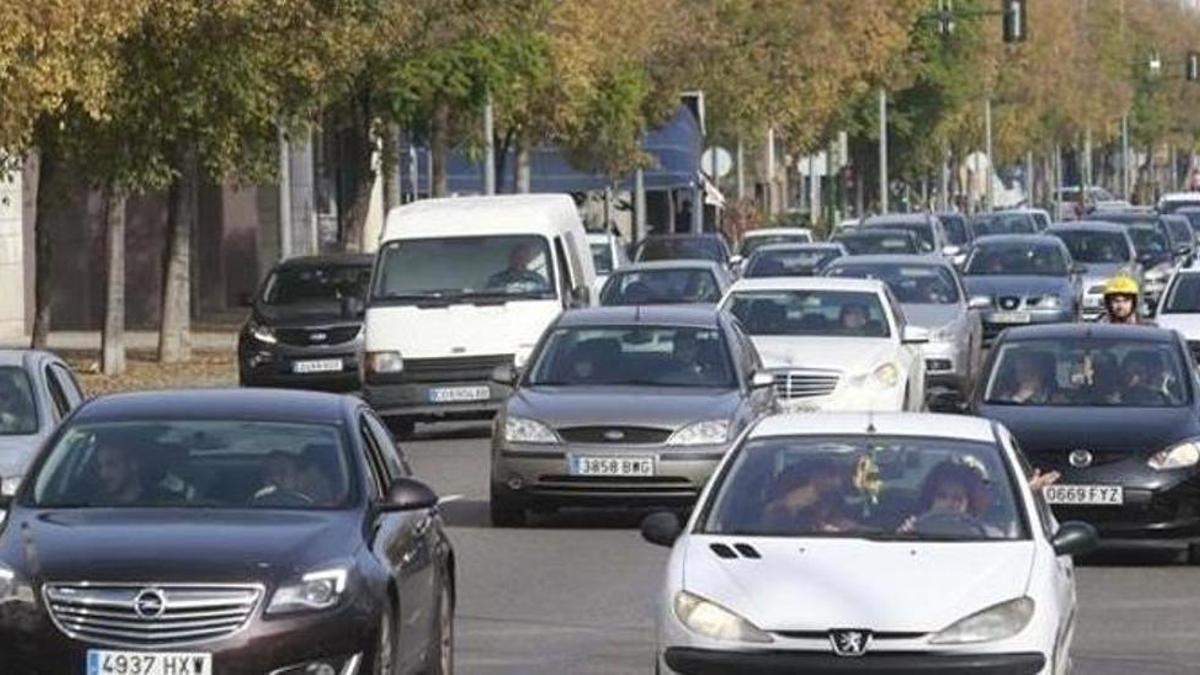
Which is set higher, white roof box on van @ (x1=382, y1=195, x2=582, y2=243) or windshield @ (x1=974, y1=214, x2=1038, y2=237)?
white roof box on van @ (x1=382, y1=195, x2=582, y2=243)

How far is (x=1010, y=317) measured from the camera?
146 ft

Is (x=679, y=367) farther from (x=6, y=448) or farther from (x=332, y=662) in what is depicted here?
(x=332, y=662)

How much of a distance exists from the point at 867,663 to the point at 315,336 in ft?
87.2

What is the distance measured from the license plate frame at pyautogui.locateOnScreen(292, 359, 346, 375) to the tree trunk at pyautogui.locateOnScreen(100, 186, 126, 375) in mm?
3717

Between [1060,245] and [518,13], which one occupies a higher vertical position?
[518,13]

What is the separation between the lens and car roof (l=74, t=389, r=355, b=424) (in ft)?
45.2

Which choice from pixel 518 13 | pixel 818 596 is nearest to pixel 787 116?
pixel 518 13

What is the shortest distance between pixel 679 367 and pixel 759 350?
492 centimetres

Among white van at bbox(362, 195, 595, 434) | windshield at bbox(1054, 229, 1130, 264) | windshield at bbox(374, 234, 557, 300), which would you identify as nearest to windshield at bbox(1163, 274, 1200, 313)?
white van at bbox(362, 195, 595, 434)

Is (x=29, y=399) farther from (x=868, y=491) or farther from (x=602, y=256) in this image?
(x=602, y=256)

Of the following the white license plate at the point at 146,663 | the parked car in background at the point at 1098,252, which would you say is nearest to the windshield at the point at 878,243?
the parked car in background at the point at 1098,252

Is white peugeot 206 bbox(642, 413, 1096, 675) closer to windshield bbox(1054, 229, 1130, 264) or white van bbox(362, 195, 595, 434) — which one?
white van bbox(362, 195, 595, 434)

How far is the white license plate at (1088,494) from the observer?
20328 millimetres

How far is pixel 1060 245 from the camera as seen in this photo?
1832 inches
